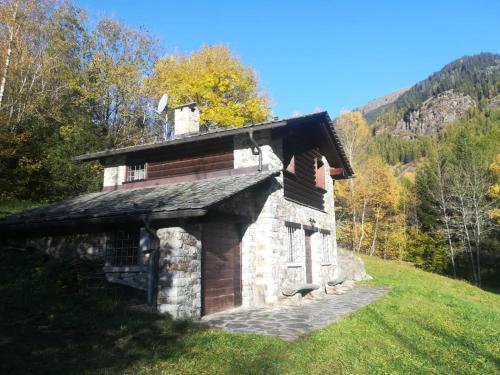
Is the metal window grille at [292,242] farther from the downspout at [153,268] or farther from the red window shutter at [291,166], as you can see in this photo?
the downspout at [153,268]

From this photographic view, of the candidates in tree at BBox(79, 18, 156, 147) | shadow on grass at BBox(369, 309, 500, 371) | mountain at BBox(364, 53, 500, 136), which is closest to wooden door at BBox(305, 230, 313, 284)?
shadow on grass at BBox(369, 309, 500, 371)

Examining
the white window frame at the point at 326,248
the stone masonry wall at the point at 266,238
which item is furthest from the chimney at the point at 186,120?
the white window frame at the point at 326,248

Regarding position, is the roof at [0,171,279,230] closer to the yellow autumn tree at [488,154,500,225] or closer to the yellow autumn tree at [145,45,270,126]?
the yellow autumn tree at [145,45,270,126]

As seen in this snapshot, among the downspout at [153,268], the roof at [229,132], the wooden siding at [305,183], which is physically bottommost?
the downspout at [153,268]

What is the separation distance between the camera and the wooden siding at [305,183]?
12555 mm

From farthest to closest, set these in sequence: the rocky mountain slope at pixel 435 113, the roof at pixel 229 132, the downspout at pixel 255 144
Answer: the rocky mountain slope at pixel 435 113 < the downspout at pixel 255 144 < the roof at pixel 229 132

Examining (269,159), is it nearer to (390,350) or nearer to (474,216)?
(390,350)

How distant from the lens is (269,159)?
11.2 m

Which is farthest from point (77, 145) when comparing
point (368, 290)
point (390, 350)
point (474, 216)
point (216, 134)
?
point (474, 216)

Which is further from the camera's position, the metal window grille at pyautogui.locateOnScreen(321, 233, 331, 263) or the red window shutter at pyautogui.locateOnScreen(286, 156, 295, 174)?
the metal window grille at pyautogui.locateOnScreen(321, 233, 331, 263)

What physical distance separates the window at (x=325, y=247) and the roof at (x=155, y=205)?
5409 millimetres

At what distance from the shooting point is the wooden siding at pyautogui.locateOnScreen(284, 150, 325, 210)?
12.6m

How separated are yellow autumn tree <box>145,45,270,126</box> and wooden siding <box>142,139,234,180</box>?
1105 cm

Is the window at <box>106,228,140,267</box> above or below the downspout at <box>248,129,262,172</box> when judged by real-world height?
below
